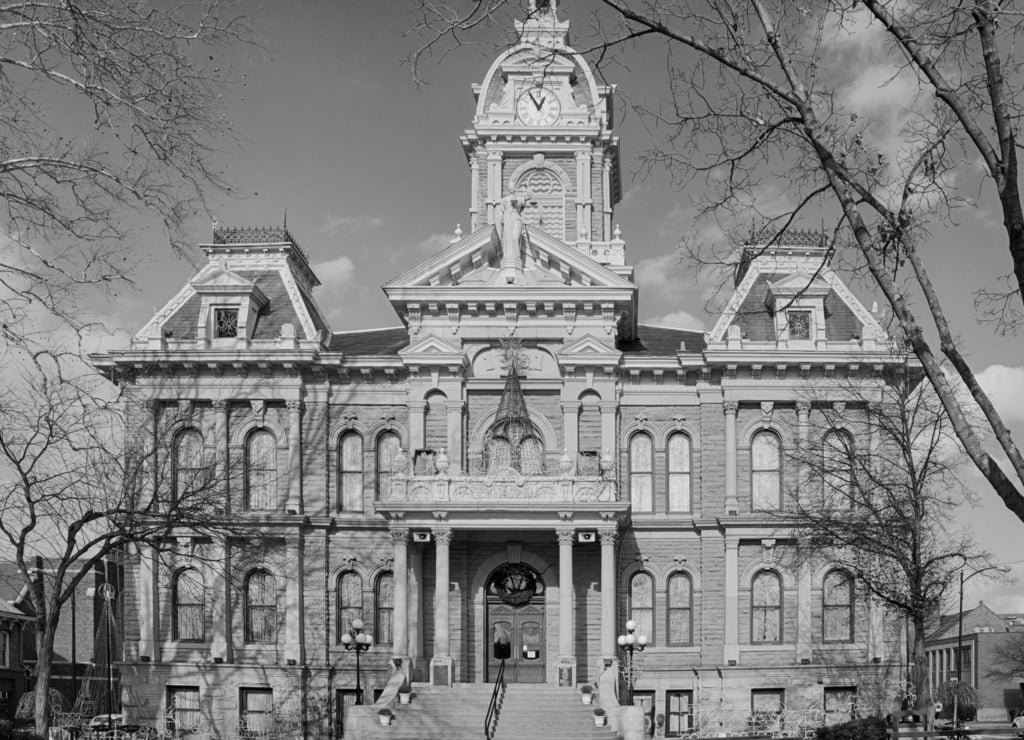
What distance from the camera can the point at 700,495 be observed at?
123 ft

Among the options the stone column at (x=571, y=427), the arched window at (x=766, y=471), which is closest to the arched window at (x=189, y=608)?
the stone column at (x=571, y=427)

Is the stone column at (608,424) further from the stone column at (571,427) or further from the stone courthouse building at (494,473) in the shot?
the stone column at (571,427)

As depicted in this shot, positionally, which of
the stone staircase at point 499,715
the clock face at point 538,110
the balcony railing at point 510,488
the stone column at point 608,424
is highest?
the clock face at point 538,110

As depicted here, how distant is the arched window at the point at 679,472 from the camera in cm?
3769

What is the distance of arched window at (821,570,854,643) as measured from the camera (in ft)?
121

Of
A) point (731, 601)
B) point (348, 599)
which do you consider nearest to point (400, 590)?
point (348, 599)

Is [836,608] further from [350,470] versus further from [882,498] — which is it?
[350,470]

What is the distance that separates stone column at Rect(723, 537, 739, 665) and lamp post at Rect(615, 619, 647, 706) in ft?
7.82

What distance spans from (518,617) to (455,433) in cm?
532

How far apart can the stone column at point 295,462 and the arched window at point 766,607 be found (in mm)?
12821

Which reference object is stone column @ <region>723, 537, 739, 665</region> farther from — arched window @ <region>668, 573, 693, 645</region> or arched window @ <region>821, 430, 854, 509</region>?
arched window @ <region>821, 430, 854, 509</region>

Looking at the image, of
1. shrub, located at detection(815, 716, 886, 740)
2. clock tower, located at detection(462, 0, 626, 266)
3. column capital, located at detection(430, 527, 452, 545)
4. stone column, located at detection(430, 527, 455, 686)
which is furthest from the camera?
clock tower, located at detection(462, 0, 626, 266)

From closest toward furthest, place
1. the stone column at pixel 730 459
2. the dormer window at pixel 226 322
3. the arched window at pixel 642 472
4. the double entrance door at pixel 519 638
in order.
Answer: the double entrance door at pixel 519 638, the stone column at pixel 730 459, the arched window at pixel 642 472, the dormer window at pixel 226 322

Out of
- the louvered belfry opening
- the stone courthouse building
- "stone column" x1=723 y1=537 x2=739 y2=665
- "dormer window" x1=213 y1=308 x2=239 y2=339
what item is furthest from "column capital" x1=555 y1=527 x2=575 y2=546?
"dormer window" x1=213 y1=308 x2=239 y2=339
